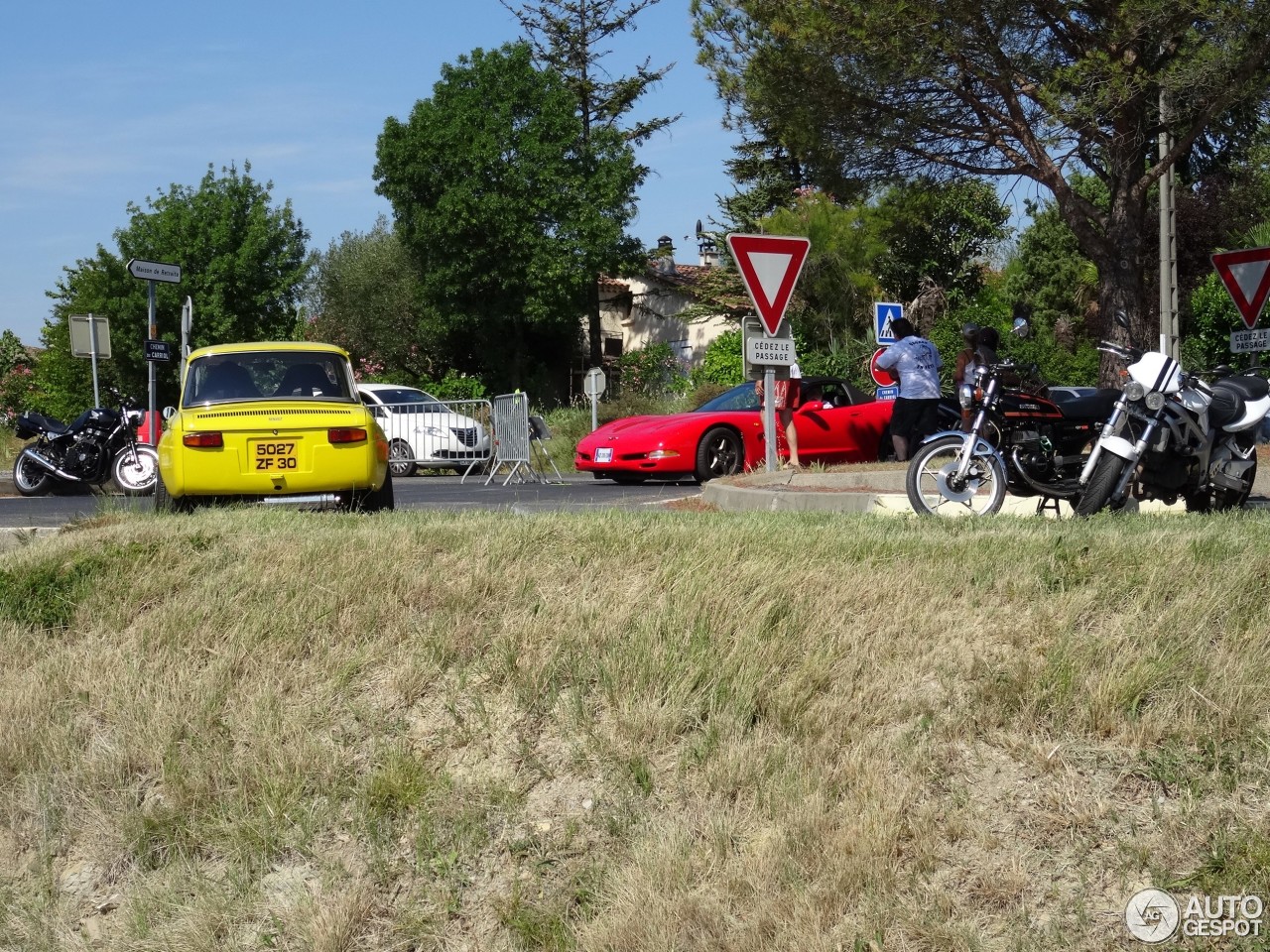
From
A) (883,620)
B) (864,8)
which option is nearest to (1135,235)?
(864,8)

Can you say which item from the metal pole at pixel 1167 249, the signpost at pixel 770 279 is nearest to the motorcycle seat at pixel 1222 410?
the signpost at pixel 770 279

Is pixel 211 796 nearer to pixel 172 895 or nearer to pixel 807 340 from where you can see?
pixel 172 895

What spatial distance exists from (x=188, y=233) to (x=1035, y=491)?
4684cm

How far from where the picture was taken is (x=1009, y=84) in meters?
19.8

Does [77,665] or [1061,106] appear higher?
[1061,106]

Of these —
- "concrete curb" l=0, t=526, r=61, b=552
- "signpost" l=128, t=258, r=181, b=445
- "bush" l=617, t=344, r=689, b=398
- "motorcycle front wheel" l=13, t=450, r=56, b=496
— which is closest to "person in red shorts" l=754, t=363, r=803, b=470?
"signpost" l=128, t=258, r=181, b=445

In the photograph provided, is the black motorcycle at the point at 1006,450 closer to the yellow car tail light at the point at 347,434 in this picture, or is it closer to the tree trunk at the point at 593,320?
the yellow car tail light at the point at 347,434

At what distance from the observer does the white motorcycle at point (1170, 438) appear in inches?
342

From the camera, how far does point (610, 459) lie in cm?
1883

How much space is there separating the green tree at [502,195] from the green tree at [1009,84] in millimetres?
24919

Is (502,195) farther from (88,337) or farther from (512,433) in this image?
(512,433)

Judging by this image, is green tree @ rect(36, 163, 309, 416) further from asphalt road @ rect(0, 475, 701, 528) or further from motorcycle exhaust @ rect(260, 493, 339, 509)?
motorcycle exhaust @ rect(260, 493, 339, 509)
